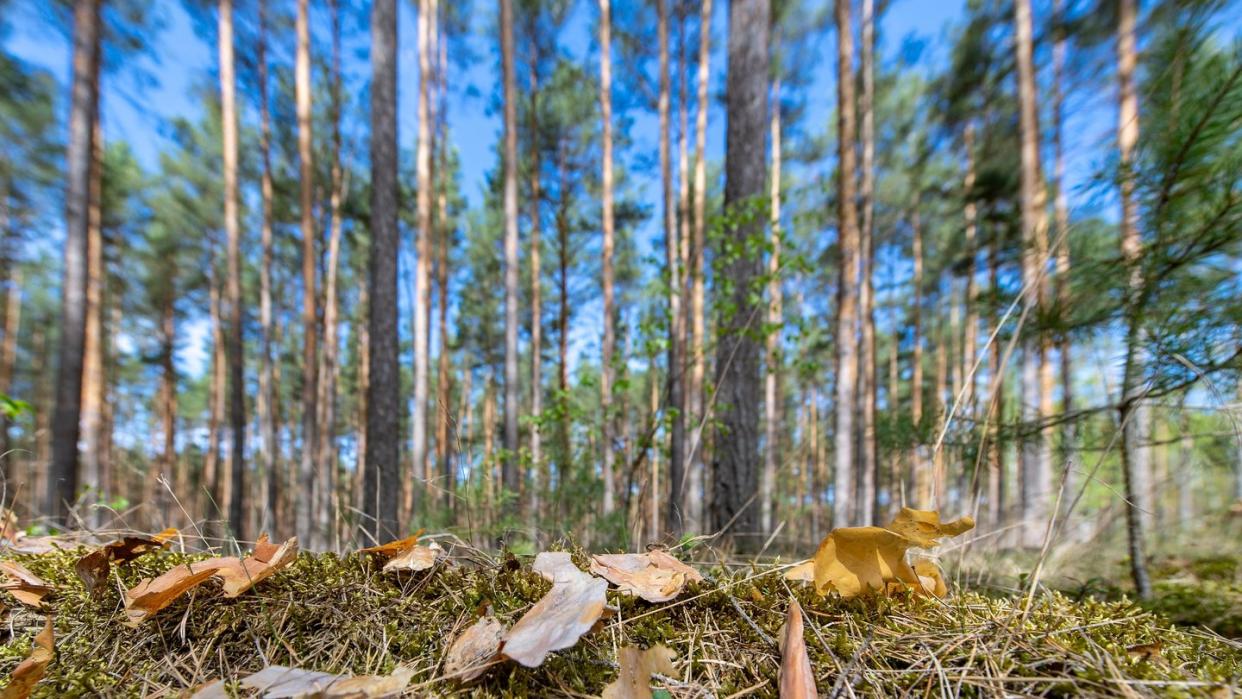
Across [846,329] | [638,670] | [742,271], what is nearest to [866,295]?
[846,329]

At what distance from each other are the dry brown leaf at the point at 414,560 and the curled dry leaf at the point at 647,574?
338 millimetres

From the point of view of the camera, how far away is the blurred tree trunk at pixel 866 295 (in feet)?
27.0

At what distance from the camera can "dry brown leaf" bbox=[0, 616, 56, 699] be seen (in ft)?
2.22

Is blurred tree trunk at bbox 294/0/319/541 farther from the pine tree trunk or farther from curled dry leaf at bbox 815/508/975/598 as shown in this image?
curled dry leaf at bbox 815/508/975/598

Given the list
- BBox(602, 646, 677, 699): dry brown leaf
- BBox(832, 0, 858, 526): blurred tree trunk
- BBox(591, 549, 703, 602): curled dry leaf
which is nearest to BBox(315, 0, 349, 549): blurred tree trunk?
BBox(832, 0, 858, 526): blurred tree trunk

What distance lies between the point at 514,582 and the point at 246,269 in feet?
55.6

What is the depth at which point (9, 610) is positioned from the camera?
0.94 m

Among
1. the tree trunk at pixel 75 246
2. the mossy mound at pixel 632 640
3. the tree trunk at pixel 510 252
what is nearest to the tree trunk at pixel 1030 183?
the mossy mound at pixel 632 640

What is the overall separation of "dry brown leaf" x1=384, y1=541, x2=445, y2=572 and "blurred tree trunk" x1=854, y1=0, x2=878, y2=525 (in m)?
7.95

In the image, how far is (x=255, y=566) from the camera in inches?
36.3

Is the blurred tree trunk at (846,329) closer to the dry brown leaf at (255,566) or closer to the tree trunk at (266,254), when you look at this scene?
the dry brown leaf at (255,566)

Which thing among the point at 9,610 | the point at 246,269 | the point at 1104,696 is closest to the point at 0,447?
the point at 246,269

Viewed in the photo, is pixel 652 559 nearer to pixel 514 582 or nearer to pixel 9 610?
pixel 514 582

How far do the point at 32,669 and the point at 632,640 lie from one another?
91 cm
